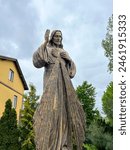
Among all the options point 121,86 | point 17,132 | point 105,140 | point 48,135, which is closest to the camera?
point 48,135

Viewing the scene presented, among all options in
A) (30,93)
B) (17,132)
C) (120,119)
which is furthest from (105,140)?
(30,93)

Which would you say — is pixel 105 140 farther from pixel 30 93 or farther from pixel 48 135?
pixel 30 93

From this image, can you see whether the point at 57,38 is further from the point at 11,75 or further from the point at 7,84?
the point at 11,75

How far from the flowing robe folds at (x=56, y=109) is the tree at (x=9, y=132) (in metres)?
12.0

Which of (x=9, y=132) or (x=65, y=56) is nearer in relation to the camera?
(x=65, y=56)

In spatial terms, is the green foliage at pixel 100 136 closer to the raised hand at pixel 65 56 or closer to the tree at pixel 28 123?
the tree at pixel 28 123

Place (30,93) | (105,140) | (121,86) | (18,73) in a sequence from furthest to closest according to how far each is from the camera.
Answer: (18,73), (30,93), (105,140), (121,86)

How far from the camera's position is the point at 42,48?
5.43 meters

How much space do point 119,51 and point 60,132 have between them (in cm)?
152

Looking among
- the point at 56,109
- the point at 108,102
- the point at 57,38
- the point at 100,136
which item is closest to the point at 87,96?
the point at 108,102

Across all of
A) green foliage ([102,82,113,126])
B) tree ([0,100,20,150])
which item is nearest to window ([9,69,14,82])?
tree ([0,100,20,150])

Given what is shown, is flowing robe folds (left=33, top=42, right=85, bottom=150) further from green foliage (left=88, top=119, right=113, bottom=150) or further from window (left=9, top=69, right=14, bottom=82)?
window (left=9, top=69, right=14, bottom=82)

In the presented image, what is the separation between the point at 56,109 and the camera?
5113 millimetres

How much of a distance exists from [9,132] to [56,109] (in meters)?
12.4
